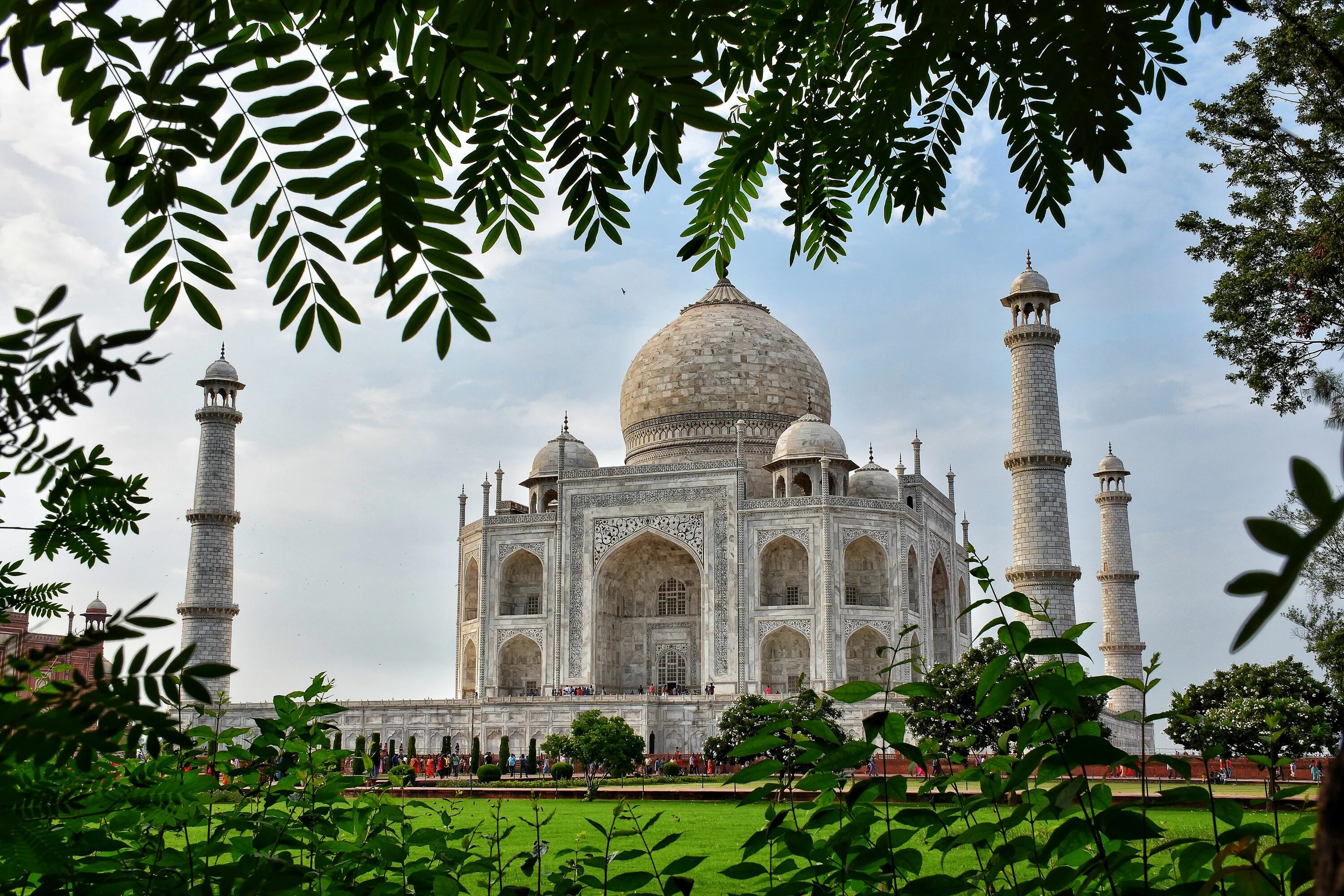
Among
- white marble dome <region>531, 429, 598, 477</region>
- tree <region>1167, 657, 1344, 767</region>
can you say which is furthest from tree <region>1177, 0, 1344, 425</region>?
white marble dome <region>531, 429, 598, 477</region>

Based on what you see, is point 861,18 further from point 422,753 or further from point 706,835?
Result: point 422,753

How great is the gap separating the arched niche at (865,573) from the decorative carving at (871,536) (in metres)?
0.25

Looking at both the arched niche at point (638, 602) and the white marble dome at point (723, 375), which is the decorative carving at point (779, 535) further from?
the white marble dome at point (723, 375)

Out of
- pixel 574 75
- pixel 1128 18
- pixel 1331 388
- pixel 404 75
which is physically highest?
pixel 1331 388

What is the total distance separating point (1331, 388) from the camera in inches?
470

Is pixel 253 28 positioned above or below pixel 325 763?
above

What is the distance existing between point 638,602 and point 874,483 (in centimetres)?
566

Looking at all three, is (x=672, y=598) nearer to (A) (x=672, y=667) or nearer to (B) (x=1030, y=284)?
(A) (x=672, y=667)

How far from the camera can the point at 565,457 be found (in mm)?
26500

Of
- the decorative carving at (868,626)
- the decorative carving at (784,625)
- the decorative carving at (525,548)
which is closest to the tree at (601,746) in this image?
the decorative carving at (784,625)

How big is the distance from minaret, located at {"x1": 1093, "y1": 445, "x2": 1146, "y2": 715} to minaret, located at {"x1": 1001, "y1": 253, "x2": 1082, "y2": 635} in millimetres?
5603

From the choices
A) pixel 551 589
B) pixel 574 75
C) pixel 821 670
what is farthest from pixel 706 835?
pixel 551 589

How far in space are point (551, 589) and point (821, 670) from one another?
5.83 m

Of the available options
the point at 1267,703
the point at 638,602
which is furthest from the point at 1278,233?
the point at 638,602
